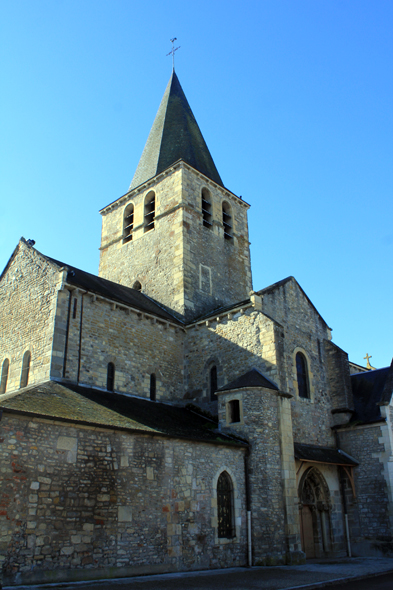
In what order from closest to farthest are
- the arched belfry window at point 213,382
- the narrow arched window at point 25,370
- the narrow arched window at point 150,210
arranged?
the narrow arched window at point 25,370 → the arched belfry window at point 213,382 → the narrow arched window at point 150,210

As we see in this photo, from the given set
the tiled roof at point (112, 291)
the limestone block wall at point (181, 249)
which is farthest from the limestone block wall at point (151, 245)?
the tiled roof at point (112, 291)

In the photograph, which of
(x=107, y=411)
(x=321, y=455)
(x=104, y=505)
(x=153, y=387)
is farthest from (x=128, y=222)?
(x=104, y=505)

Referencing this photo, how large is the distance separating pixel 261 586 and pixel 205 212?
59.2ft

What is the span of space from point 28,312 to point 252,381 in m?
7.95

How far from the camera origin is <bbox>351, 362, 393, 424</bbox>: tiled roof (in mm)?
18875

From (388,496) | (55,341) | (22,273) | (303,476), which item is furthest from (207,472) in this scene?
(22,273)

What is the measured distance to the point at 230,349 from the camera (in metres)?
18.0

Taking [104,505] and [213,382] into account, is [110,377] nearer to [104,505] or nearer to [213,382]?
[213,382]

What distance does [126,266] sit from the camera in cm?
2462

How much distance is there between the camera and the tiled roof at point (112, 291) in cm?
1662

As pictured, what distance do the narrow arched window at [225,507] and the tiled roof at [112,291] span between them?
6909 millimetres

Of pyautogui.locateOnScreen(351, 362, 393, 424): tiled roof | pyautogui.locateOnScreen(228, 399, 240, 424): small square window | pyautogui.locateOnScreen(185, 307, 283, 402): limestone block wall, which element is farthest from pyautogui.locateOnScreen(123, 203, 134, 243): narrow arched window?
pyautogui.locateOnScreen(351, 362, 393, 424): tiled roof

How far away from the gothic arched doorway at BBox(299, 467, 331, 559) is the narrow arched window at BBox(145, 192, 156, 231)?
13.9 m

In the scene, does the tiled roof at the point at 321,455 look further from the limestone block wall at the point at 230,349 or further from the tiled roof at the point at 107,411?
the tiled roof at the point at 107,411
